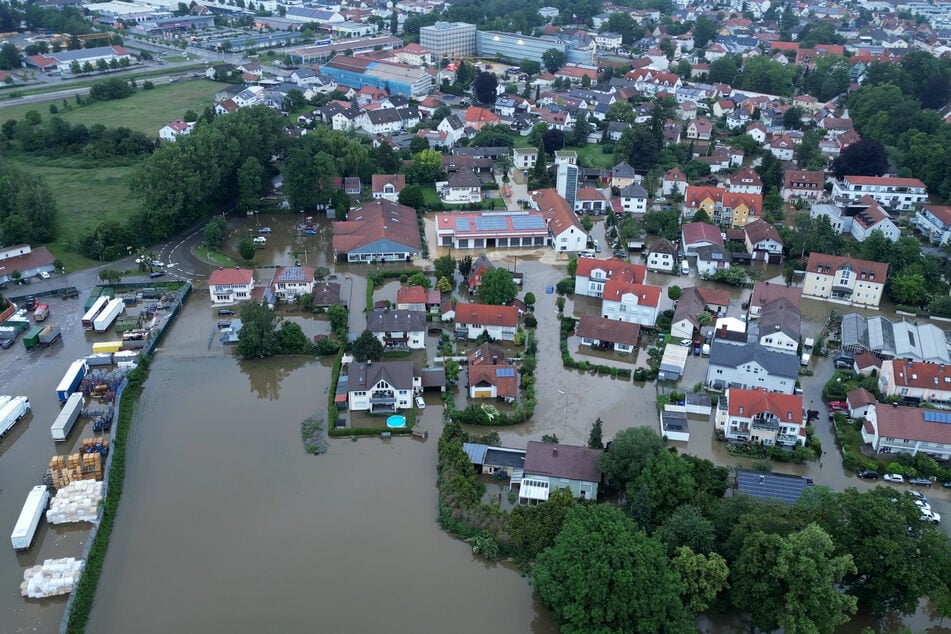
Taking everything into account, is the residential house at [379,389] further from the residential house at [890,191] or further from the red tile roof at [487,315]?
the residential house at [890,191]

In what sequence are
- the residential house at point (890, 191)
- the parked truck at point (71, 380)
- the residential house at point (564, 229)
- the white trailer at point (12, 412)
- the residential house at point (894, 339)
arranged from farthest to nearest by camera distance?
the residential house at point (890, 191)
the residential house at point (564, 229)
the residential house at point (894, 339)
the parked truck at point (71, 380)
the white trailer at point (12, 412)

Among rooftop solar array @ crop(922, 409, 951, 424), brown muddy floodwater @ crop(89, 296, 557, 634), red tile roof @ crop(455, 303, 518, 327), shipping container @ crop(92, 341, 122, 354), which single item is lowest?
brown muddy floodwater @ crop(89, 296, 557, 634)

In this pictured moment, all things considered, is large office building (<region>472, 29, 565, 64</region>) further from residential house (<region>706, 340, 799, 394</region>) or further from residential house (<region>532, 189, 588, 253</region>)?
residential house (<region>706, 340, 799, 394</region>)

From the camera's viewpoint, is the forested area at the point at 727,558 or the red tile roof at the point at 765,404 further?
the red tile roof at the point at 765,404

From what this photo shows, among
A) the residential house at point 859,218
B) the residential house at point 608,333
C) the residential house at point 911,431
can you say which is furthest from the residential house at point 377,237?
the residential house at point 911,431

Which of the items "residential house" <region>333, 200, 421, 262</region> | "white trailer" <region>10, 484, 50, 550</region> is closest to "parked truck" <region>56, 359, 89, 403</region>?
"white trailer" <region>10, 484, 50, 550</region>

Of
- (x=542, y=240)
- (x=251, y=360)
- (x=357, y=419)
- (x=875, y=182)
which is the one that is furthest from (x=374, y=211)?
(x=875, y=182)

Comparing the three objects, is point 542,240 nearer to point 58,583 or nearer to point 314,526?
point 314,526
